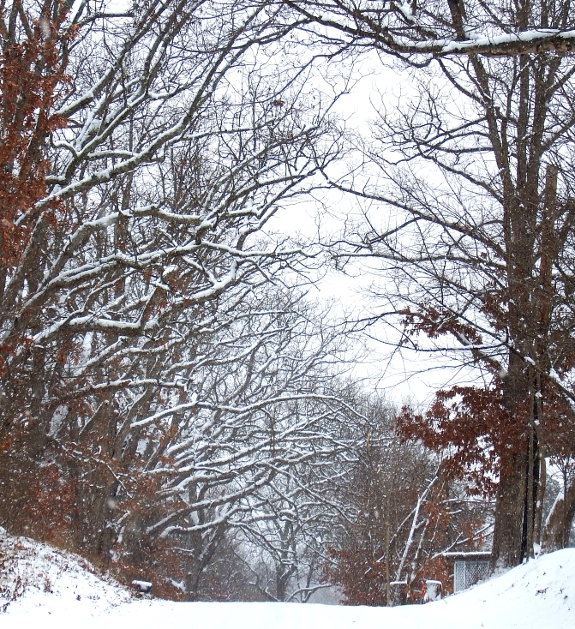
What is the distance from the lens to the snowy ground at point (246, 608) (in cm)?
688

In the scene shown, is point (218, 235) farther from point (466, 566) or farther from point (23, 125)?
point (466, 566)

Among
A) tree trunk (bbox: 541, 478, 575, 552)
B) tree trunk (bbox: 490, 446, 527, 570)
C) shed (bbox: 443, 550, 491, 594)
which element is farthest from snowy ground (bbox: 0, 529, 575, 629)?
shed (bbox: 443, 550, 491, 594)

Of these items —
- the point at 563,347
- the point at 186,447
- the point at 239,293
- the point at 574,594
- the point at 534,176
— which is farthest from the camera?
the point at 186,447

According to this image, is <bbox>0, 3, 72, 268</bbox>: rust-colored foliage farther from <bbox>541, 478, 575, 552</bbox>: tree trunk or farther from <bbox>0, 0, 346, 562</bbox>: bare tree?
<bbox>541, 478, 575, 552</bbox>: tree trunk

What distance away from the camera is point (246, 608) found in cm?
912

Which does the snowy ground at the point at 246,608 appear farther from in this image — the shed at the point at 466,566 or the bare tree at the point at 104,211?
the shed at the point at 466,566

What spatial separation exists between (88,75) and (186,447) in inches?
458

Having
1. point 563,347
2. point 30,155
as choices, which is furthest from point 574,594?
point 30,155

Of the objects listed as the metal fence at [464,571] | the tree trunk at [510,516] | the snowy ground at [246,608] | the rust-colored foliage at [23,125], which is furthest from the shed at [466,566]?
the rust-colored foliage at [23,125]

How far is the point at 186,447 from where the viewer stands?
2050cm

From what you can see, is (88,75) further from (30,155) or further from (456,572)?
(456,572)

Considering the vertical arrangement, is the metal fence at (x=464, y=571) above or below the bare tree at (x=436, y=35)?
below

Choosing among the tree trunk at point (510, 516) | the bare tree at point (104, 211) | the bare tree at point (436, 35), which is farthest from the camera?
the tree trunk at point (510, 516)

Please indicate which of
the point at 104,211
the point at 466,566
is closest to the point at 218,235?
the point at 104,211
